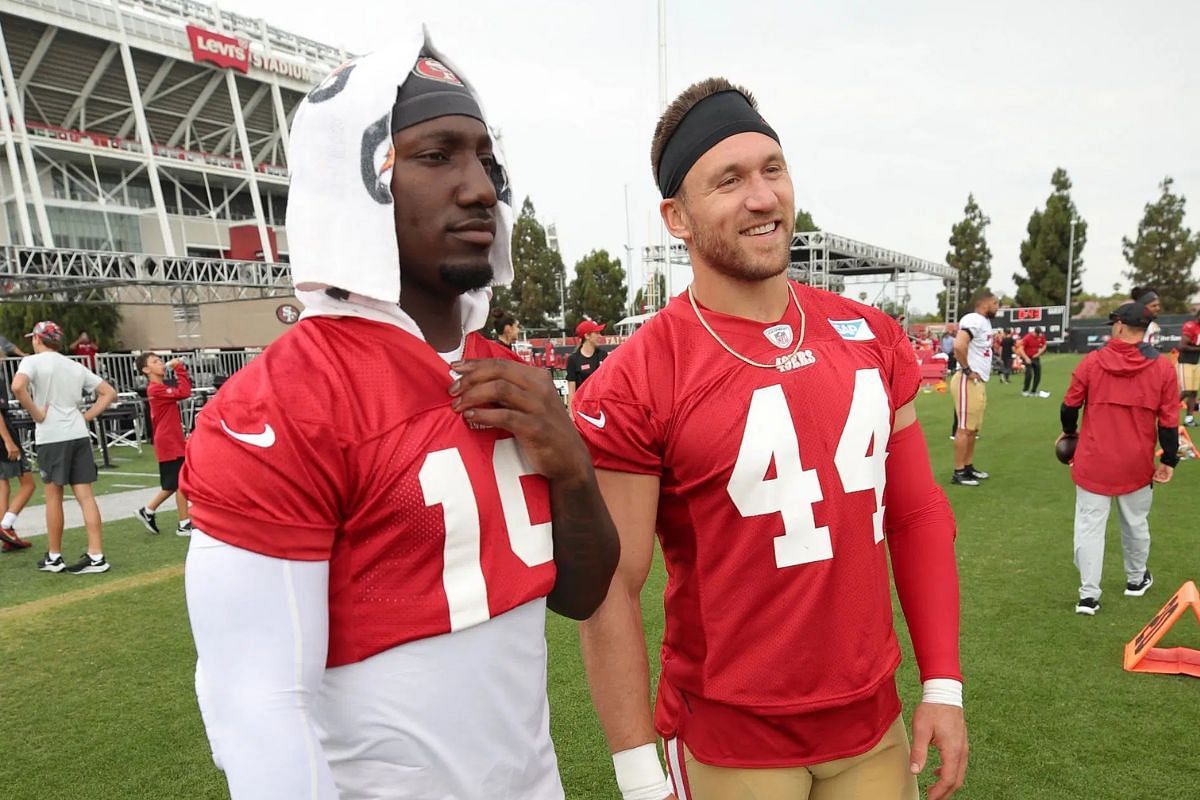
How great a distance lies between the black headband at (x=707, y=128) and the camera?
1795mm

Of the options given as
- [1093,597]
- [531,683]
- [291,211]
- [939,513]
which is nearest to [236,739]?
[531,683]

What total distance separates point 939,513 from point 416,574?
135 cm

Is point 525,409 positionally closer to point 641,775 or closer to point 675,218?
point 641,775

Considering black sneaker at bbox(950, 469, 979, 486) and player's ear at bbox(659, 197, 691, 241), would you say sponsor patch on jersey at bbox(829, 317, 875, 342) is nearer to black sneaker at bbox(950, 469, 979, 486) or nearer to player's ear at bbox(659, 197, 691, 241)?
player's ear at bbox(659, 197, 691, 241)

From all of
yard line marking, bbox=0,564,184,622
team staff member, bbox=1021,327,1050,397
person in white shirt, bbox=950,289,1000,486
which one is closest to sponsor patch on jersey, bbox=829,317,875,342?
yard line marking, bbox=0,564,184,622

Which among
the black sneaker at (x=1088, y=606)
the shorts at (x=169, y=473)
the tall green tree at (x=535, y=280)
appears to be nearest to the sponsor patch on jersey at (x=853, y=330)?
the black sneaker at (x=1088, y=606)

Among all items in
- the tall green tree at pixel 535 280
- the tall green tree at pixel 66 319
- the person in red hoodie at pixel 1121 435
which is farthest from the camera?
the tall green tree at pixel 535 280

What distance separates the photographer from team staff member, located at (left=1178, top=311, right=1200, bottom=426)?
12.3 metres

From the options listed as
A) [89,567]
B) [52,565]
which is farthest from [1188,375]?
[52,565]

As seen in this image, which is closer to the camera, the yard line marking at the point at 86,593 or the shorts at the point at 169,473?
the yard line marking at the point at 86,593

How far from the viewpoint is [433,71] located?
1256mm

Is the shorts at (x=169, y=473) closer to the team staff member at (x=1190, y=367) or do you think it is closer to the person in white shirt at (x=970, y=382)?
the person in white shirt at (x=970, y=382)

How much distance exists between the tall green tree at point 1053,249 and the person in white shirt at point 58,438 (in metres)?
50.4

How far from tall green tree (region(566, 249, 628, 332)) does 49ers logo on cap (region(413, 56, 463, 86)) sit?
51.1 m
